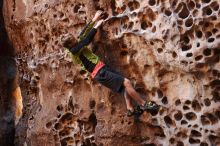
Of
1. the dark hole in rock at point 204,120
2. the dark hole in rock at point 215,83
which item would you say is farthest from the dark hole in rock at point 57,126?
the dark hole in rock at point 215,83

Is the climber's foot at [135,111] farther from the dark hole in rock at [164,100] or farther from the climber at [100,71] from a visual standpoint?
the dark hole in rock at [164,100]

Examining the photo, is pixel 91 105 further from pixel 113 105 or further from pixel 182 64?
pixel 182 64

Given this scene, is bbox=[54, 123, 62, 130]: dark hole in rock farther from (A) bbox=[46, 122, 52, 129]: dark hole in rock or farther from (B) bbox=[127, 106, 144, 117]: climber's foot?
(B) bbox=[127, 106, 144, 117]: climber's foot

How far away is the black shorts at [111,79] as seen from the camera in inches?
196

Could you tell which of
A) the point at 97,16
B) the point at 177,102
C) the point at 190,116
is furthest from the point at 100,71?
the point at 190,116

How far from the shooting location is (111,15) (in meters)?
5.32

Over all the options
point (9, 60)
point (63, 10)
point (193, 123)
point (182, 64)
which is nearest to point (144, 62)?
point (182, 64)

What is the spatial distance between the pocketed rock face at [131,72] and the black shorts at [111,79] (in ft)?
1.02

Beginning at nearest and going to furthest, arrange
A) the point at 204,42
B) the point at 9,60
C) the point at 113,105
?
the point at 204,42 → the point at 113,105 → the point at 9,60

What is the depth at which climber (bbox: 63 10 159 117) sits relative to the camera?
195 inches

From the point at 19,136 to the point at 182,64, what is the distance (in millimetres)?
3414

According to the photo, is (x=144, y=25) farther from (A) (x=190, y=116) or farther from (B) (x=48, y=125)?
(B) (x=48, y=125)

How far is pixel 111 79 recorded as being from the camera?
499 centimetres

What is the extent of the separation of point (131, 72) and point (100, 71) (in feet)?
1.37
